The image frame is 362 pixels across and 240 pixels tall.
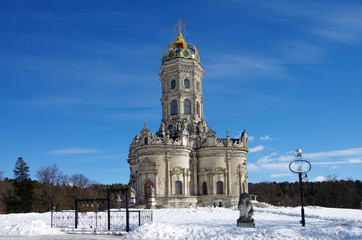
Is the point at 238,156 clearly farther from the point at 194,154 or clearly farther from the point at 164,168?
the point at 164,168

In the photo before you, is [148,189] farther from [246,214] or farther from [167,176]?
[246,214]

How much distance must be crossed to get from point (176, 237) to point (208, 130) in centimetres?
3483

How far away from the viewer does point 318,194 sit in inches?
3728

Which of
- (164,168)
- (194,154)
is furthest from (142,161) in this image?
(194,154)

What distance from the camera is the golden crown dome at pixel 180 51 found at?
2176 inches

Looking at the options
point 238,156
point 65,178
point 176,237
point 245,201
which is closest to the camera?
point 176,237

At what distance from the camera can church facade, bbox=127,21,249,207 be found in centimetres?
4641

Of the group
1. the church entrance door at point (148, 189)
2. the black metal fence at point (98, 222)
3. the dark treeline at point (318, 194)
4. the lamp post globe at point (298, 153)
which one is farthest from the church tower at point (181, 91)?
the dark treeline at point (318, 194)

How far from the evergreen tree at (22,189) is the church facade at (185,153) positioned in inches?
802

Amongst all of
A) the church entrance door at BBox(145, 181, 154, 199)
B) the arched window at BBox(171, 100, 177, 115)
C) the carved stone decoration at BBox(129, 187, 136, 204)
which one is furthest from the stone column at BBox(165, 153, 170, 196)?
the arched window at BBox(171, 100, 177, 115)

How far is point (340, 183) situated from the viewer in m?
94.9

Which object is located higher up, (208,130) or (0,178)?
(208,130)

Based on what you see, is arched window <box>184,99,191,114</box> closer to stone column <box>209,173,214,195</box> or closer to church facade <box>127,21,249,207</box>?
church facade <box>127,21,249,207</box>

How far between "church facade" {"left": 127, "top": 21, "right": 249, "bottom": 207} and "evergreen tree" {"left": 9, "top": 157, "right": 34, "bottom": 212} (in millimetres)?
20375
